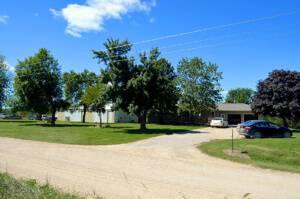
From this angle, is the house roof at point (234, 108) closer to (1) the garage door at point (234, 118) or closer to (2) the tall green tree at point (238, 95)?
(1) the garage door at point (234, 118)

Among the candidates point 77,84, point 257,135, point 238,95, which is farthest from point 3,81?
point 238,95

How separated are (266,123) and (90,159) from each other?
17.9m

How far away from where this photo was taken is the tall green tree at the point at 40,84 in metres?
55.9

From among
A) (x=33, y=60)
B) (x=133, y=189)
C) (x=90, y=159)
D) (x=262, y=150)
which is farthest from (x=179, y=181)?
(x=33, y=60)

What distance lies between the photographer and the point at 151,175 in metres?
14.5

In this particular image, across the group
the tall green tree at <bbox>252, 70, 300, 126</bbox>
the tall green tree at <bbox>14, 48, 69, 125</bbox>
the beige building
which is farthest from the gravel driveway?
the beige building

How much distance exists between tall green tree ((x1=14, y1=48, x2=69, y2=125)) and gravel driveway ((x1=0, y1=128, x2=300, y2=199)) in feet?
116

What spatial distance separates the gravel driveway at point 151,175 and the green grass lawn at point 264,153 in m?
0.99

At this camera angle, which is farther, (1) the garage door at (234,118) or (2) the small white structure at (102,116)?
(2) the small white structure at (102,116)

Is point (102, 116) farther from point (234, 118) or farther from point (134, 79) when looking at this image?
point (134, 79)

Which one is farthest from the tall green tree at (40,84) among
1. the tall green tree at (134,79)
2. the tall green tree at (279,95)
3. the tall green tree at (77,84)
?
the tall green tree at (279,95)

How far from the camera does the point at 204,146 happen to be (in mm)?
24828

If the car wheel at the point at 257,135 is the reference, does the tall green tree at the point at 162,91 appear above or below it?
above

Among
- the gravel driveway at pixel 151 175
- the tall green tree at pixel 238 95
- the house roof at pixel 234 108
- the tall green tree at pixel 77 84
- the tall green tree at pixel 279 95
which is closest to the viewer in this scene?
the gravel driveway at pixel 151 175
